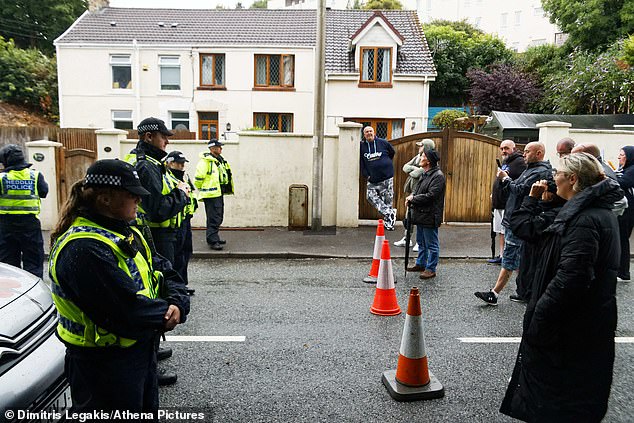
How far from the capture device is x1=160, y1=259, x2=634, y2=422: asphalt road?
3.81m

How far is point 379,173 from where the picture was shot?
401 inches

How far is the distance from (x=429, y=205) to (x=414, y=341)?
3421mm

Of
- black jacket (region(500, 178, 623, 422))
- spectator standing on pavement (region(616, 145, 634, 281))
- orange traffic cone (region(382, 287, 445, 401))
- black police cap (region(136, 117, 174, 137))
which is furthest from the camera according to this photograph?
spectator standing on pavement (region(616, 145, 634, 281))

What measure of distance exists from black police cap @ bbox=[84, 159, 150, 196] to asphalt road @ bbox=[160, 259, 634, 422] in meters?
2.00

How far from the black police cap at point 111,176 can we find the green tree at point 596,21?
29064 millimetres

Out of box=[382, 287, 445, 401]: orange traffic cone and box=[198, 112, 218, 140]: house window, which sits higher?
box=[198, 112, 218, 140]: house window

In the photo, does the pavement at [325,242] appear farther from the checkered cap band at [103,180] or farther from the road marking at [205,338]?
the checkered cap band at [103,180]

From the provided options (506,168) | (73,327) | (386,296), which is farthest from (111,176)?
(506,168)

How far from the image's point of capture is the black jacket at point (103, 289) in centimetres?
233

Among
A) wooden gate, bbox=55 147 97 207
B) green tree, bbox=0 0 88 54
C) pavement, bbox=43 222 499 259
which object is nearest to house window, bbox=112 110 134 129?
wooden gate, bbox=55 147 97 207

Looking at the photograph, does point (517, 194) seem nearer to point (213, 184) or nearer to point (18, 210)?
point (213, 184)

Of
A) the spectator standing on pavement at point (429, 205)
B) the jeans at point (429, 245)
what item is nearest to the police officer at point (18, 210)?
the spectator standing on pavement at point (429, 205)

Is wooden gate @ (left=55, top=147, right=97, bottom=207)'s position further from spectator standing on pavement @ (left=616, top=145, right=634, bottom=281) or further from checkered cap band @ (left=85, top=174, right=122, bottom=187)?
spectator standing on pavement @ (left=616, top=145, right=634, bottom=281)

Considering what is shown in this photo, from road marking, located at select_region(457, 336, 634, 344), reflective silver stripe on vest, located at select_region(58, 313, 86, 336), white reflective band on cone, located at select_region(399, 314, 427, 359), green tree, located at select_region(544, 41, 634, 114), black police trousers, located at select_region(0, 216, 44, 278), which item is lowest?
road marking, located at select_region(457, 336, 634, 344)
